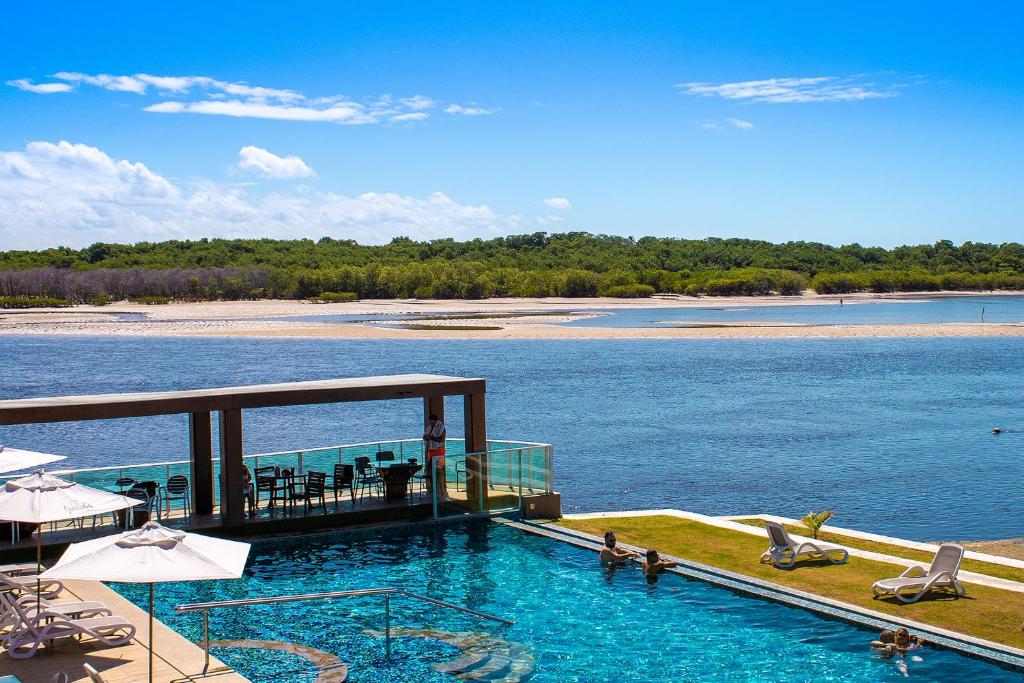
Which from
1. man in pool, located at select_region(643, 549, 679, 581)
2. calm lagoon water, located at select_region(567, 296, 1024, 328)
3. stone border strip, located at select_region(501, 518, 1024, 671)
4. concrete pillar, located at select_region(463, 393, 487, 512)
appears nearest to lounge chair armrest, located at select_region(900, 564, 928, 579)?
stone border strip, located at select_region(501, 518, 1024, 671)

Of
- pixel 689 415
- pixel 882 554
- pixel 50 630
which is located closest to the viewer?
pixel 50 630

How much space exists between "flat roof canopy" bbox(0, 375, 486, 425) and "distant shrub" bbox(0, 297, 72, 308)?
492ft

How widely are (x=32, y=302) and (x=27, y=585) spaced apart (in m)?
156

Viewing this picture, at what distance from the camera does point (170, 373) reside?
232 feet

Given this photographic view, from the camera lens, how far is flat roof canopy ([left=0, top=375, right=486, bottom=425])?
1833 cm

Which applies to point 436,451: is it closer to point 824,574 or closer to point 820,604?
point 824,574

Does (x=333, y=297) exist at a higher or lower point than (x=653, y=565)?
higher

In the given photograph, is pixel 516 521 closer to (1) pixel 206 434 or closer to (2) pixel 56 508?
(1) pixel 206 434

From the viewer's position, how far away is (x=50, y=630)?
1270cm

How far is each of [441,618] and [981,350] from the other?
80713 mm

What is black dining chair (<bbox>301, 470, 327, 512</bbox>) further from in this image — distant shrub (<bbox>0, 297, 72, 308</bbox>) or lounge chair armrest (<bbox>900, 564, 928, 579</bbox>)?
distant shrub (<bbox>0, 297, 72, 308</bbox>)

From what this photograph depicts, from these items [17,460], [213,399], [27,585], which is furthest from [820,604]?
[17,460]

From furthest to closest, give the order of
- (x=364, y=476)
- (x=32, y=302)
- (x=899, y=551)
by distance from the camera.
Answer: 1. (x=32, y=302)
2. (x=364, y=476)
3. (x=899, y=551)

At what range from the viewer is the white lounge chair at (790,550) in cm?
1852
